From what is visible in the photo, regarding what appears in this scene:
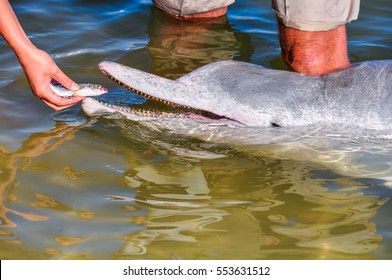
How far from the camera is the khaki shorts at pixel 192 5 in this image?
30.3ft

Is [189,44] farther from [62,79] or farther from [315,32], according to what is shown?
[62,79]

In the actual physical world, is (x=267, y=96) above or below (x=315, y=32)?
below

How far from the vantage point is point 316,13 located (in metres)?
6.91

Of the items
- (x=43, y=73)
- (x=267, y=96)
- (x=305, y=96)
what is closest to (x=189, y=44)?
(x=267, y=96)

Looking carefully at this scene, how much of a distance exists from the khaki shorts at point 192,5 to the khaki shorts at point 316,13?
2.26m

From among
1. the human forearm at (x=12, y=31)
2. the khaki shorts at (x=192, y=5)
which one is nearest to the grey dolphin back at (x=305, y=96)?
the human forearm at (x=12, y=31)

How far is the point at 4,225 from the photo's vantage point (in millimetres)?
5465

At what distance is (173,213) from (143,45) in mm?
3694

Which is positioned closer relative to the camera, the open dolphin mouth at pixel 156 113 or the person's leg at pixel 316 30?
the open dolphin mouth at pixel 156 113

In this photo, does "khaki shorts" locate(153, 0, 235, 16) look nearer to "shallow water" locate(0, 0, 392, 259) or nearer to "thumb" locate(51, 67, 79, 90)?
"shallow water" locate(0, 0, 392, 259)

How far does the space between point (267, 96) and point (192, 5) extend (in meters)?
2.94

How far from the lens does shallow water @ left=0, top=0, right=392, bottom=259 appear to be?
531 centimetres

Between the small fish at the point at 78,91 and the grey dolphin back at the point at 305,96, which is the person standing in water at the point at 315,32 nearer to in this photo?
the grey dolphin back at the point at 305,96
